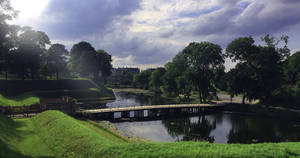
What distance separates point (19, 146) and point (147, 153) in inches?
506

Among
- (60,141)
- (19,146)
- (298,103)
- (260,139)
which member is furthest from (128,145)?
(298,103)

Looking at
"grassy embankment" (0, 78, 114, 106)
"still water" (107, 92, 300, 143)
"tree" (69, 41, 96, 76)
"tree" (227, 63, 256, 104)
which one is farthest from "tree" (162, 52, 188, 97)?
"tree" (69, 41, 96, 76)

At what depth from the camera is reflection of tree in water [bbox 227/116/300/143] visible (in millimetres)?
32312

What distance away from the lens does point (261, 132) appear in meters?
36.4

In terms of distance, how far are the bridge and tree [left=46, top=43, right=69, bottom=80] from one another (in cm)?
4256

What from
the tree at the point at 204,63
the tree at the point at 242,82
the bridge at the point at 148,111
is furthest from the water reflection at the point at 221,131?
the tree at the point at 204,63

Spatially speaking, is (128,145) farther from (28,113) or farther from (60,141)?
(28,113)

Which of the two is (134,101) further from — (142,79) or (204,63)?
(142,79)

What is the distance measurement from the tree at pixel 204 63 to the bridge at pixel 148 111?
8.40 metres

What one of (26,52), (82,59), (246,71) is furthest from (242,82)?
(82,59)

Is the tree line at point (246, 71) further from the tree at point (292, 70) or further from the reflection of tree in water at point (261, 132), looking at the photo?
the reflection of tree in water at point (261, 132)

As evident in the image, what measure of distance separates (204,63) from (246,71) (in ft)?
44.7

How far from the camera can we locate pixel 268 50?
62.0 meters

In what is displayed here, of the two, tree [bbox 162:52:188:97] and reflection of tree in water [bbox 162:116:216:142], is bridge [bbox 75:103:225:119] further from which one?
tree [bbox 162:52:188:97]
